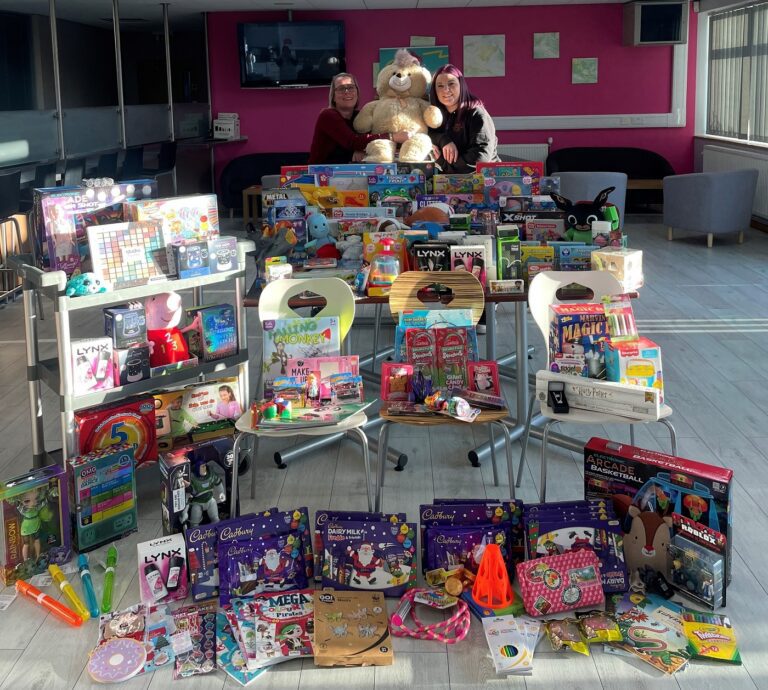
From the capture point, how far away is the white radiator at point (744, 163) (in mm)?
9250

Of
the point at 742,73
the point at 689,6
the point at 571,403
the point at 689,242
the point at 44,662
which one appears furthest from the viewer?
the point at 689,6

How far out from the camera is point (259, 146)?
11992 mm

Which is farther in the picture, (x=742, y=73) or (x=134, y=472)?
(x=742, y=73)

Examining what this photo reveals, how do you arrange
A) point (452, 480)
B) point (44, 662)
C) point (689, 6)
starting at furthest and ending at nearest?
point (689, 6) → point (452, 480) → point (44, 662)

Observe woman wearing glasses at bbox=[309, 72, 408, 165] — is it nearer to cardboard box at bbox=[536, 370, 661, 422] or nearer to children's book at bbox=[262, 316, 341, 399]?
children's book at bbox=[262, 316, 341, 399]

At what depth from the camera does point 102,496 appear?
10.8 feet

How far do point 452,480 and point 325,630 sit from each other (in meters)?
1.21

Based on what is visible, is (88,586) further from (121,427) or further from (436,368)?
(436,368)

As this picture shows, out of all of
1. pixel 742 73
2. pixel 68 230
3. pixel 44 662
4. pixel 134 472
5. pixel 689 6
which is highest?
pixel 689 6

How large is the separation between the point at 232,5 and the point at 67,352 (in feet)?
28.4

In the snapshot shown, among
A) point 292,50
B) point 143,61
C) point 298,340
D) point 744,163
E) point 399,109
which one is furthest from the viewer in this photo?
point 143,61

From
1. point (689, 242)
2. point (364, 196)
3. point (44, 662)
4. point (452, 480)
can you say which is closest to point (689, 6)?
point (689, 242)

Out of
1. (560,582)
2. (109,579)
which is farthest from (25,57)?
(560,582)

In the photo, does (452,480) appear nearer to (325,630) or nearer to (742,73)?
(325,630)
